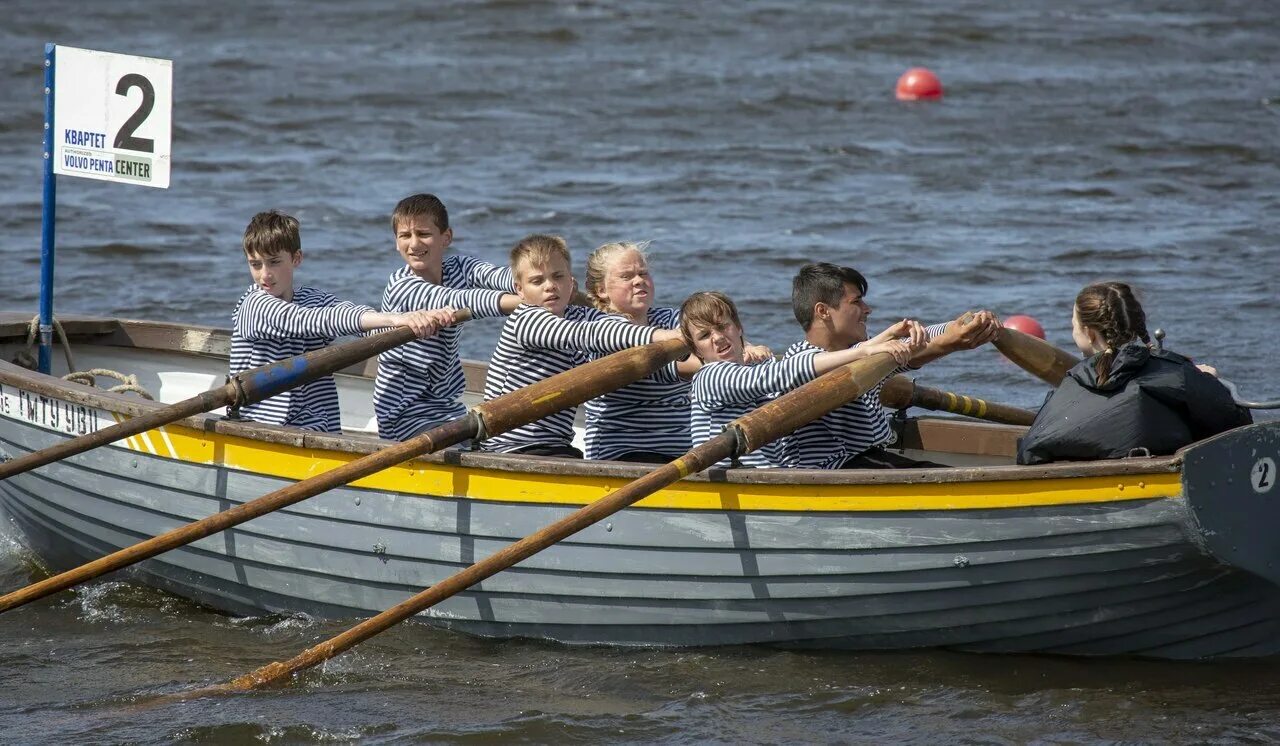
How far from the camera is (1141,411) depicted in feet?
17.3

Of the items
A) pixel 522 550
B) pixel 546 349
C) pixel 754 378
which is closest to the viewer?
pixel 522 550

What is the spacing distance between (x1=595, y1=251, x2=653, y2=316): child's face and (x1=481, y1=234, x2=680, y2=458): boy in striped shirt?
3.0 inches

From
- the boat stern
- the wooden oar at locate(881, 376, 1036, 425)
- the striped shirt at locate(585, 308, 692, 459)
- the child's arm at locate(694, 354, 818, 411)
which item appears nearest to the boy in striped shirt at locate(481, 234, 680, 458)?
the striped shirt at locate(585, 308, 692, 459)

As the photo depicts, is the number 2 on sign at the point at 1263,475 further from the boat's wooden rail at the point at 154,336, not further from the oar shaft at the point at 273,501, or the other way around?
the boat's wooden rail at the point at 154,336

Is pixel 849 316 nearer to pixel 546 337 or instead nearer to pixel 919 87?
pixel 546 337

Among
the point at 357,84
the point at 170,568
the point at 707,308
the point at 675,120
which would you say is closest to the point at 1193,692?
the point at 707,308

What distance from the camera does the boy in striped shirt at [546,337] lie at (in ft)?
20.3

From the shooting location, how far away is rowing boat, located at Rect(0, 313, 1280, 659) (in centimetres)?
519

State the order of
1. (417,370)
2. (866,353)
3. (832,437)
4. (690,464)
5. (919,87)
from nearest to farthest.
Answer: (690,464), (866,353), (832,437), (417,370), (919,87)

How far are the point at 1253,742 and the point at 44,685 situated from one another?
4419 mm

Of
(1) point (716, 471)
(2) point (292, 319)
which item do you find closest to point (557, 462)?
(1) point (716, 471)

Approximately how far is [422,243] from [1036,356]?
2.55m

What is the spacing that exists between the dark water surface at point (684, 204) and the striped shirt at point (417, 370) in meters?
0.92

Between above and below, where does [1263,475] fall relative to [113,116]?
below
